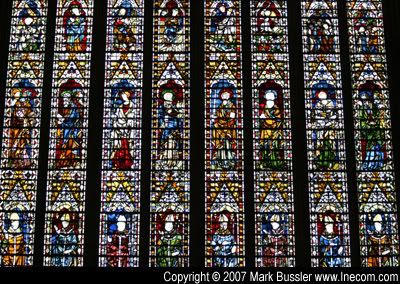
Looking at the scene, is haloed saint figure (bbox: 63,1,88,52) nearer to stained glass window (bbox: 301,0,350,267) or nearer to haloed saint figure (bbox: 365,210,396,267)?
stained glass window (bbox: 301,0,350,267)

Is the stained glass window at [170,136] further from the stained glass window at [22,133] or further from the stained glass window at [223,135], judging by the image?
the stained glass window at [22,133]

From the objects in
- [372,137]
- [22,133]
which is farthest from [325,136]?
[22,133]

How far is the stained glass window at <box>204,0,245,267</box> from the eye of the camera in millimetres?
18594

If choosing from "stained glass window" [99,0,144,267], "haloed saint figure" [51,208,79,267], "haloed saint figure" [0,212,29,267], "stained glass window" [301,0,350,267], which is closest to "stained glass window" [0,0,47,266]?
"haloed saint figure" [0,212,29,267]

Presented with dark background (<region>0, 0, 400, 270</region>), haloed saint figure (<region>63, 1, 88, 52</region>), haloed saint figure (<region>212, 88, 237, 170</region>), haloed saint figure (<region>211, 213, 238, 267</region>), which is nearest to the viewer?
haloed saint figure (<region>211, 213, 238, 267</region>)

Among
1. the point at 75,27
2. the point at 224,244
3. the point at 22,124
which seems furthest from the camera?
the point at 75,27

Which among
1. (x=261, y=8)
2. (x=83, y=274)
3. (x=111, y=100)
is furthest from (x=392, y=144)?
(x=83, y=274)

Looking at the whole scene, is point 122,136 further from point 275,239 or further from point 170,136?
point 275,239

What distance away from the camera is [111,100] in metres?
19.5

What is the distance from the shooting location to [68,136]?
19.2m

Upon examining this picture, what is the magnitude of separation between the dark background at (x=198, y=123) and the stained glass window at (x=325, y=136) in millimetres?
124

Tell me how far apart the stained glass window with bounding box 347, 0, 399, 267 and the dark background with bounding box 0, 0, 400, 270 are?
0.13 m

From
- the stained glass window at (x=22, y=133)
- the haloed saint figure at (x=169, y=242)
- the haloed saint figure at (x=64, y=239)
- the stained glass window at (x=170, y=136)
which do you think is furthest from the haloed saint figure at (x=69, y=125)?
the haloed saint figure at (x=169, y=242)

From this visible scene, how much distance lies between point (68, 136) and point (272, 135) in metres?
3.40
